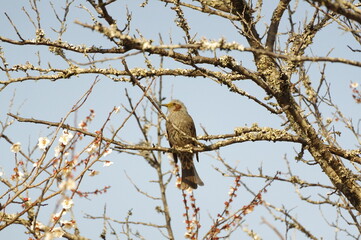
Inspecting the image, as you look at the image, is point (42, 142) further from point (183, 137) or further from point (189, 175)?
point (189, 175)

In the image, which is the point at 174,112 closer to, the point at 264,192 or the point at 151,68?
the point at 264,192

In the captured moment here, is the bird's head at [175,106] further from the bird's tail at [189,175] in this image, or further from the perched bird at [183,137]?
the bird's tail at [189,175]

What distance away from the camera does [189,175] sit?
214 inches

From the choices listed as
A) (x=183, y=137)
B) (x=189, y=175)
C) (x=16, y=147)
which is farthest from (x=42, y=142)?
(x=189, y=175)

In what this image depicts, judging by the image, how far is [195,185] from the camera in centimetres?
537

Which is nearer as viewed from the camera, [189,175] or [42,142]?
[42,142]

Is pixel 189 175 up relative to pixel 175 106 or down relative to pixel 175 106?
down

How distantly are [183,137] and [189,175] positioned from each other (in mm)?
517

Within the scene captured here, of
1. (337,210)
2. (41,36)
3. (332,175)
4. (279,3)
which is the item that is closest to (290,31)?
(279,3)

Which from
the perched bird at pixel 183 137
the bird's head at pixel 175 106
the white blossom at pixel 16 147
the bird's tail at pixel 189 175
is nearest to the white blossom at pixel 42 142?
the white blossom at pixel 16 147

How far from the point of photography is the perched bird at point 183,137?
5.37 metres

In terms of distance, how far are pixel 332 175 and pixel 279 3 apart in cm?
157

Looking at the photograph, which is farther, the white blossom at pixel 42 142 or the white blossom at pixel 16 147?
the white blossom at pixel 42 142

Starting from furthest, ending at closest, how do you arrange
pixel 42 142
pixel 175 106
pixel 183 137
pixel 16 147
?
pixel 175 106 → pixel 183 137 → pixel 42 142 → pixel 16 147
